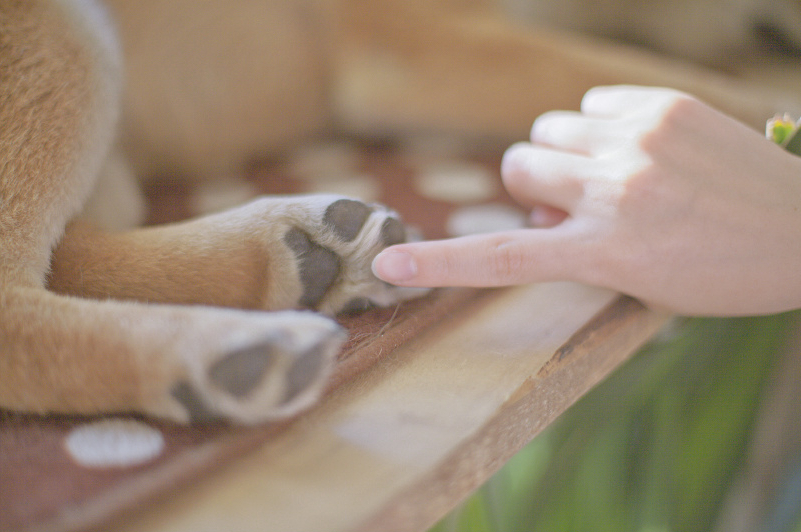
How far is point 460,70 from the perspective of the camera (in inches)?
42.6

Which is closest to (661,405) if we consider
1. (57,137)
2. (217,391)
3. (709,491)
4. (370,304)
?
(709,491)

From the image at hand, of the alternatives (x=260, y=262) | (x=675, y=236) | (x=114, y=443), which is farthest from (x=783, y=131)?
(x=114, y=443)

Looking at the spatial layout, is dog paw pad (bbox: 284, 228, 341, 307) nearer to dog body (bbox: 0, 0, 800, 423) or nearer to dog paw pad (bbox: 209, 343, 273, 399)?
dog body (bbox: 0, 0, 800, 423)

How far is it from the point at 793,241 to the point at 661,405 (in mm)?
443

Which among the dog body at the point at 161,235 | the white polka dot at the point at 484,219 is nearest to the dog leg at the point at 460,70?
the dog body at the point at 161,235

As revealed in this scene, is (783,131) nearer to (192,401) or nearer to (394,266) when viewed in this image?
(394,266)

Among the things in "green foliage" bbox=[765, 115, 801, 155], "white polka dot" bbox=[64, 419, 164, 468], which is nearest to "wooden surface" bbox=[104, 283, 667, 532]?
"white polka dot" bbox=[64, 419, 164, 468]

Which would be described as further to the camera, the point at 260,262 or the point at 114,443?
the point at 260,262

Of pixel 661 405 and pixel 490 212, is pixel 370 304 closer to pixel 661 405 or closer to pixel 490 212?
pixel 490 212

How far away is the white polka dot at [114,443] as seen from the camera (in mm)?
396

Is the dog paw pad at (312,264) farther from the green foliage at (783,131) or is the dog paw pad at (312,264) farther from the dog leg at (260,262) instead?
the green foliage at (783,131)

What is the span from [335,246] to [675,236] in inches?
13.1

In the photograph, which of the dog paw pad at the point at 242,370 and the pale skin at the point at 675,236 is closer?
the dog paw pad at the point at 242,370

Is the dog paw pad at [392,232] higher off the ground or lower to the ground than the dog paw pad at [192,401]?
higher
